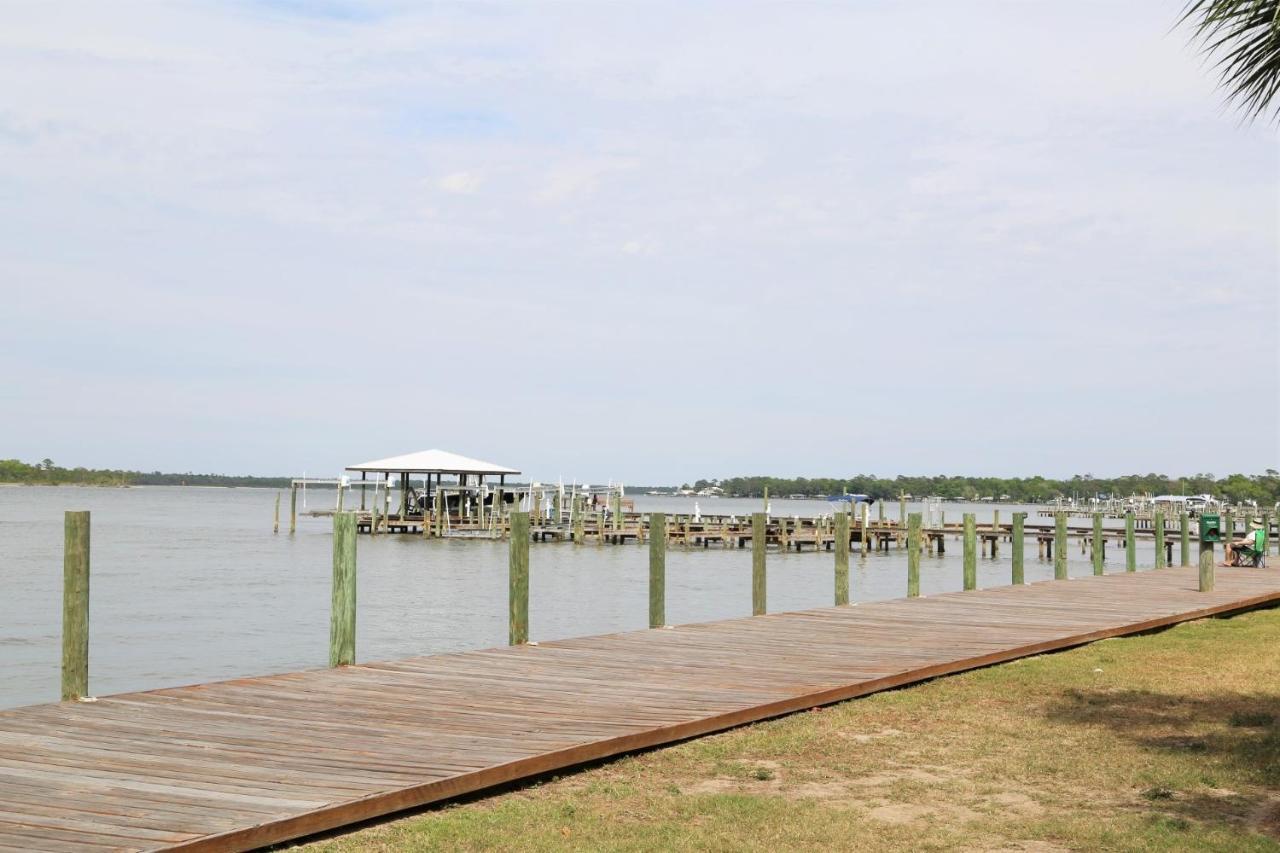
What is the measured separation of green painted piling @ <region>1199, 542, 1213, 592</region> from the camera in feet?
62.5

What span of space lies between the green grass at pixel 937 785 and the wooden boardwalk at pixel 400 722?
0.66 feet

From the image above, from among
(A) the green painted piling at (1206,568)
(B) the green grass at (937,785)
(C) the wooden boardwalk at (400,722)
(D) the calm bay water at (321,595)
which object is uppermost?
(A) the green painted piling at (1206,568)

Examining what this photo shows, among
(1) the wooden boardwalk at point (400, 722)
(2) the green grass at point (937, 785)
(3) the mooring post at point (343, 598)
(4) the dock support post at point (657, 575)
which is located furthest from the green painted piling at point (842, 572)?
(3) the mooring post at point (343, 598)

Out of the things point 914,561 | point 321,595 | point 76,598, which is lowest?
point 321,595

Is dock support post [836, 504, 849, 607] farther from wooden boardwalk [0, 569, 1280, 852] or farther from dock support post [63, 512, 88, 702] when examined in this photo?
dock support post [63, 512, 88, 702]

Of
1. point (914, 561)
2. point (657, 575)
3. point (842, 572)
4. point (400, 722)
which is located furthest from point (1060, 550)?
point (400, 722)

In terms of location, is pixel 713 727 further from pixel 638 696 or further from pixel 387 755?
pixel 387 755

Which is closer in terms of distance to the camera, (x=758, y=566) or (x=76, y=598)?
(x=76, y=598)

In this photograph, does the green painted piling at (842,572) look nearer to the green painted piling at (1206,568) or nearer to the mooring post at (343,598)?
the green painted piling at (1206,568)

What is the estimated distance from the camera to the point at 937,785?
696 centimetres

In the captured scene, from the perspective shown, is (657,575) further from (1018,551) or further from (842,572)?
(1018,551)

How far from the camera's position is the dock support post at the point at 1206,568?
19.1m

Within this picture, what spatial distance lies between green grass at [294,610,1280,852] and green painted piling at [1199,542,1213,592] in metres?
9.41

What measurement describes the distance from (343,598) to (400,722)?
9.46 ft
